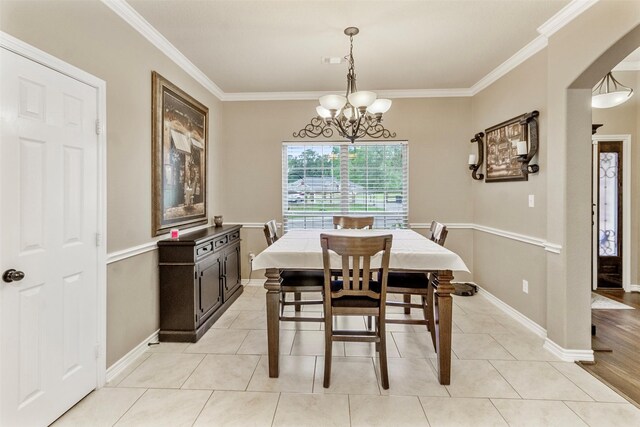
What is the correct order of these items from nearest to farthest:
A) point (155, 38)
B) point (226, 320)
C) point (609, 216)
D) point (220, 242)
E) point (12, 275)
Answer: point (12, 275) < point (155, 38) < point (226, 320) < point (220, 242) < point (609, 216)

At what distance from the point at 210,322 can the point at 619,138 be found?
17.9 ft

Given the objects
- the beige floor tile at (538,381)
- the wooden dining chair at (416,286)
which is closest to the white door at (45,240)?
the wooden dining chair at (416,286)

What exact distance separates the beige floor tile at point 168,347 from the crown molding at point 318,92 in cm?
267

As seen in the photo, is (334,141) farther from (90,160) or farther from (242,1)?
(90,160)

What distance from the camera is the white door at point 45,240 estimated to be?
1603mm

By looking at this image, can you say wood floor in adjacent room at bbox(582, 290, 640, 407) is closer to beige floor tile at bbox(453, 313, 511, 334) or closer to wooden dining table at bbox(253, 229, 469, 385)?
beige floor tile at bbox(453, 313, 511, 334)

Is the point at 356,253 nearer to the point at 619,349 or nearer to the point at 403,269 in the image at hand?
the point at 403,269

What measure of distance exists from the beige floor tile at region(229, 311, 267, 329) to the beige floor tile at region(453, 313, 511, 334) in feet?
6.56

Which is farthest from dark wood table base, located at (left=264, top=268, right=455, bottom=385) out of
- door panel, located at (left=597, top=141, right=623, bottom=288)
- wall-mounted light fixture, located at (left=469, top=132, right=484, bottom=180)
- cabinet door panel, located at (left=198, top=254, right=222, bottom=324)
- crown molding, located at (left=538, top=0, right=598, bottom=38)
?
door panel, located at (left=597, top=141, right=623, bottom=288)

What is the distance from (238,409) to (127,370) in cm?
105

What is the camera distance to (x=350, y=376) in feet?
7.77

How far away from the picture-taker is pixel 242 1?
2.42 m

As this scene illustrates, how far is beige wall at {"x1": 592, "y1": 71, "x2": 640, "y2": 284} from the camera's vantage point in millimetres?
4156

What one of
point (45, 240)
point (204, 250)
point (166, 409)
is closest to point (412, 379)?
point (166, 409)
